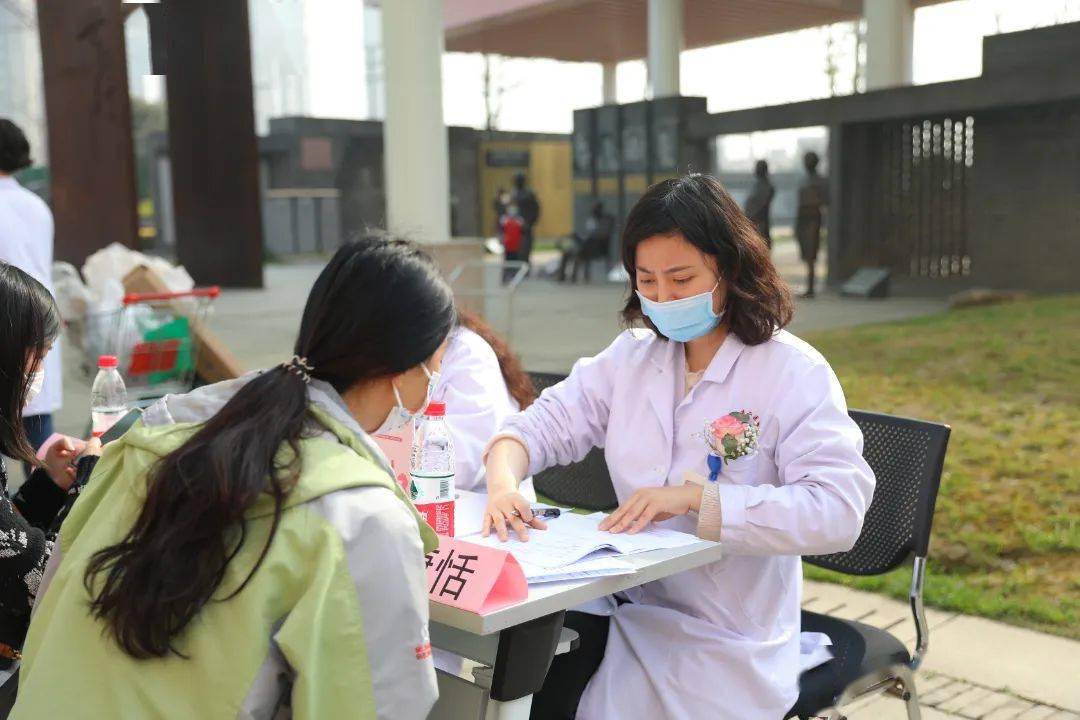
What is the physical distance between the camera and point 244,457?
1538 millimetres

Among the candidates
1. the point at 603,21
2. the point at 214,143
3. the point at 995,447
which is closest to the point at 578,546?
the point at 995,447

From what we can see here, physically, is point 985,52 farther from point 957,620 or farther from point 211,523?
point 211,523

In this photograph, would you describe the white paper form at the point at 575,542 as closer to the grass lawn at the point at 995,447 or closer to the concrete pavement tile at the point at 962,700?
the concrete pavement tile at the point at 962,700

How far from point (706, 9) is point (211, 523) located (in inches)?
933

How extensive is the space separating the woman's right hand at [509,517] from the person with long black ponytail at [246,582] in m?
0.64

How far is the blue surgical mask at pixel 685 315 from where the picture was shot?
253cm

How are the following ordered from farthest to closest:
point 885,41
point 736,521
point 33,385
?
point 885,41 < point 33,385 < point 736,521

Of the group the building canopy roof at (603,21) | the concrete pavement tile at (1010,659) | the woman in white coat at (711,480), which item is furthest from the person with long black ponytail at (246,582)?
the building canopy roof at (603,21)

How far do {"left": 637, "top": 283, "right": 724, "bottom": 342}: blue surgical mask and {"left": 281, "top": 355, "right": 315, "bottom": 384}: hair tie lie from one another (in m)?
1.03

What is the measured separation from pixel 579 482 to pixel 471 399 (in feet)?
1.90

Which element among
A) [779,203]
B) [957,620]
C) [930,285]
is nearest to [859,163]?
[930,285]

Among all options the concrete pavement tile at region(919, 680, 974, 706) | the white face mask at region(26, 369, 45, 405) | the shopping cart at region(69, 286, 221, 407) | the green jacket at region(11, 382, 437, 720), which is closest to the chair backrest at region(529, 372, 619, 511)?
the concrete pavement tile at region(919, 680, 974, 706)

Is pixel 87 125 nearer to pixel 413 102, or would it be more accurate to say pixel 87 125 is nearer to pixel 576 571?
pixel 413 102

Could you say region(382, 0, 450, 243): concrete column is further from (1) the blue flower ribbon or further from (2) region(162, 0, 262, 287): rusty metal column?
(1) the blue flower ribbon
